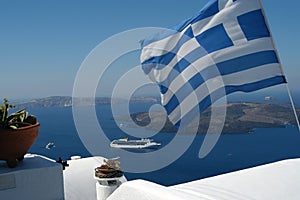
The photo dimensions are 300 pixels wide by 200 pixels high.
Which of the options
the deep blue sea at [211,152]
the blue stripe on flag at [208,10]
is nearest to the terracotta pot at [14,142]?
the blue stripe on flag at [208,10]

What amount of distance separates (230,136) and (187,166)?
2185cm

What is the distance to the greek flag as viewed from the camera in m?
3.48

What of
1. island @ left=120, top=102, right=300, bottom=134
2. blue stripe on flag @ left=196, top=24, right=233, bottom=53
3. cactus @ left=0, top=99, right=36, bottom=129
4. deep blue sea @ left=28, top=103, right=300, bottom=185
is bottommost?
deep blue sea @ left=28, top=103, right=300, bottom=185

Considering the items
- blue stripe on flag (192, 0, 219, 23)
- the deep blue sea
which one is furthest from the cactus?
the deep blue sea

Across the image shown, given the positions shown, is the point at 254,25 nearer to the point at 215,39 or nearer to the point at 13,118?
the point at 215,39

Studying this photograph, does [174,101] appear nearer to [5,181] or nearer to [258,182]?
[258,182]

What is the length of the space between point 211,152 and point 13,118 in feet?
154

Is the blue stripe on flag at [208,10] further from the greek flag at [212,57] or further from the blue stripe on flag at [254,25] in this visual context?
the blue stripe on flag at [254,25]

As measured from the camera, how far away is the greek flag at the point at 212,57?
11.4 feet

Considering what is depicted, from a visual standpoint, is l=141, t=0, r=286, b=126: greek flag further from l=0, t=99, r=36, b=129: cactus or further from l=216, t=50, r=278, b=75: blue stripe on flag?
l=0, t=99, r=36, b=129: cactus

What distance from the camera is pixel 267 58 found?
11.4 feet

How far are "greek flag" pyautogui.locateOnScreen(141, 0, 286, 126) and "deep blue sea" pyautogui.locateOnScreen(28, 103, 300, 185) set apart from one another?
26.0m

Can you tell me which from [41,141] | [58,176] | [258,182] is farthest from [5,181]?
[41,141]

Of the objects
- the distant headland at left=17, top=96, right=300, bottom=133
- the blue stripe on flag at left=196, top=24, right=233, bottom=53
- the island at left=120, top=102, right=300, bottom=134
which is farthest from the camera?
the island at left=120, top=102, right=300, bottom=134
